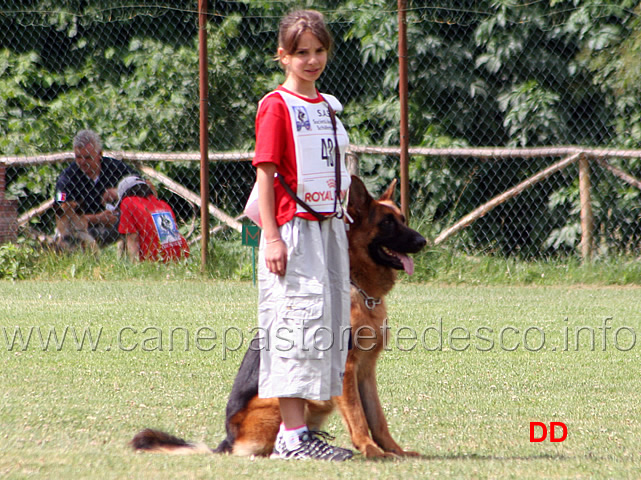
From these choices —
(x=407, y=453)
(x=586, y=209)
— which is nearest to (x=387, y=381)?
(x=407, y=453)

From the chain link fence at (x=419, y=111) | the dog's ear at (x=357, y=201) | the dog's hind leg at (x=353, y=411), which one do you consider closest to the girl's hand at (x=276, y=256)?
the dog's hind leg at (x=353, y=411)

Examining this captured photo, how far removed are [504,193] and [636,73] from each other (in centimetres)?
193

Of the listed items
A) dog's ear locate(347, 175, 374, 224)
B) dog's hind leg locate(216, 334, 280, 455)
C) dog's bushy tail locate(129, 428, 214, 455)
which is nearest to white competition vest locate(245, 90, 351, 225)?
dog's ear locate(347, 175, 374, 224)

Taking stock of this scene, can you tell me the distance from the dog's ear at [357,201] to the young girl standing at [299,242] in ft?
1.48

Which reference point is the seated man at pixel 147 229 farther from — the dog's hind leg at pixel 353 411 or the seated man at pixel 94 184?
the dog's hind leg at pixel 353 411

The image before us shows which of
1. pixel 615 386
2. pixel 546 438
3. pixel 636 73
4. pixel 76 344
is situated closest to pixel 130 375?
pixel 76 344

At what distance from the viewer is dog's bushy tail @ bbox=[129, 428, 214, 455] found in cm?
306

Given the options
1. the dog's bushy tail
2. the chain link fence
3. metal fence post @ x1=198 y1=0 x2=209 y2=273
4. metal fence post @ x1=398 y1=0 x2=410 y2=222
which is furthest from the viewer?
the chain link fence

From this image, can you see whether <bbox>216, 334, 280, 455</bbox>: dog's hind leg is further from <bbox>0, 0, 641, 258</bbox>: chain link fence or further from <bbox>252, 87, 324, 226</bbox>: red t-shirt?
<bbox>0, 0, 641, 258</bbox>: chain link fence

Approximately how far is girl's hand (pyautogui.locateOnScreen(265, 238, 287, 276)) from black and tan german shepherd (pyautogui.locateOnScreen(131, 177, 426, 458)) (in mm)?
439

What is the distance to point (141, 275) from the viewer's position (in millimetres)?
8531

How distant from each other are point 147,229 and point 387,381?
465 centimetres

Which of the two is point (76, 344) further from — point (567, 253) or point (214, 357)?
point (567, 253)

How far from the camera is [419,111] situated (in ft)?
32.2
